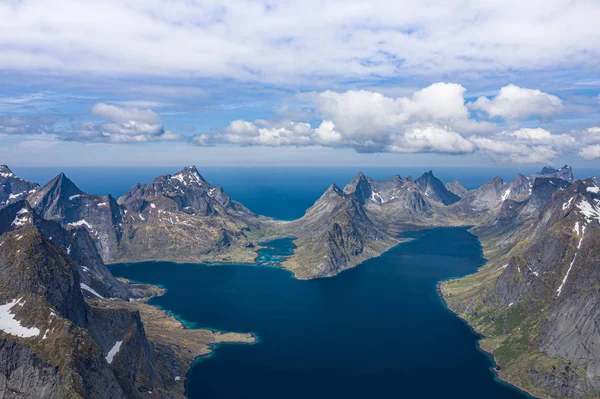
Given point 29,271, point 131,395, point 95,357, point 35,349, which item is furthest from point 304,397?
point 29,271

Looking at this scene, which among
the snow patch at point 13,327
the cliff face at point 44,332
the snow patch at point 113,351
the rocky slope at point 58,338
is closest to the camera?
the cliff face at point 44,332

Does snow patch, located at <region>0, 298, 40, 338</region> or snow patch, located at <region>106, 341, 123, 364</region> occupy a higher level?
snow patch, located at <region>0, 298, 40, 338</region>

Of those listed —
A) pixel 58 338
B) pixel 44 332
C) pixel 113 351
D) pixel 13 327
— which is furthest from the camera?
pixel 113 351

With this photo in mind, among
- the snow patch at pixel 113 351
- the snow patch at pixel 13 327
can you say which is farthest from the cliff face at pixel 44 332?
the snow patch at pixel 113 351

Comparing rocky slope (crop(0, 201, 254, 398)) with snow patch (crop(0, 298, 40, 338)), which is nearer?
rocky slope (crop(0, 201, 254, 398))

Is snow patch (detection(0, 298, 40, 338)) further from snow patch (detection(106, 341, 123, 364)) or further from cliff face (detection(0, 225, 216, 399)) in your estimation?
snow patch (detection(106, 341, 123, 364))

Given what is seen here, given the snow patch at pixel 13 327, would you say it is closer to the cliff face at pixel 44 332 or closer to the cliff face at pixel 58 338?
the cliff face at pixel 44 332

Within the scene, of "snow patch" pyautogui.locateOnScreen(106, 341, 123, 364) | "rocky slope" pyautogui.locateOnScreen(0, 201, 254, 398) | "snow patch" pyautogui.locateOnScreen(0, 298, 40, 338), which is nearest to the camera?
"rocky slope" pyautogui.locateOnScreen(0, 201, 254, 398)

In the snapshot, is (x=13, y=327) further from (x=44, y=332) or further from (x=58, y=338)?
(x=58, y=338)

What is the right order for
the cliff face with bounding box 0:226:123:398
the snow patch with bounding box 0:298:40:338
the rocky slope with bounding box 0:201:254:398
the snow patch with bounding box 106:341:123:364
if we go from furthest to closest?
the snow patch with bounding box 106:341:123:364
the snow patch with bounding box 0:298:40:338
the rocky slope with bounding box 0:201:254:398
the cliff face with bounding box 0:226:123:398

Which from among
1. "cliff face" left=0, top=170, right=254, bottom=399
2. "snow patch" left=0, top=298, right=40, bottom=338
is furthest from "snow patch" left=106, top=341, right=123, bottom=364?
"snow patch" left=0, top=298, right=40, bottom=338

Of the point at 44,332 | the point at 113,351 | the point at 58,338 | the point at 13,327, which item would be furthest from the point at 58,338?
the point at 113,351

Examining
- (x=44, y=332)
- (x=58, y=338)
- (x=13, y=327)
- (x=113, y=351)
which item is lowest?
(x=113, y=351)
